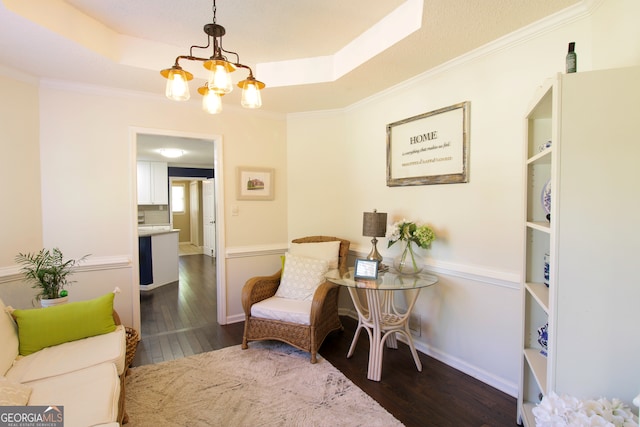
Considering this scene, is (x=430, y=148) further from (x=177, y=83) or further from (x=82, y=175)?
(x=82, y=175)

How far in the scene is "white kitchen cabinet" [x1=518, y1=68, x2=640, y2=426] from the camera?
1.16 meters

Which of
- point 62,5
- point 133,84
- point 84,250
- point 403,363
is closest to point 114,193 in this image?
point 84,250

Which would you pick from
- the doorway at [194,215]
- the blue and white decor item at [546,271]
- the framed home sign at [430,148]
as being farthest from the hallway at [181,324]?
the doorway at [194,215]

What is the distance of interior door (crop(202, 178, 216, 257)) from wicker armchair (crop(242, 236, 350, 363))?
16.7 ft

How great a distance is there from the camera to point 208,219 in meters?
8.05

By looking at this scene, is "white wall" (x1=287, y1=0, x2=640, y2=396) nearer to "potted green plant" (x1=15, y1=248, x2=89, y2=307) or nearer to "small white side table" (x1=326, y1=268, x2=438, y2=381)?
"small white side table" (x1=326, y1=268, x2=438, y2=381)

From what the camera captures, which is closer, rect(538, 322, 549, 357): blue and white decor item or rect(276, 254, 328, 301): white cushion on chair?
rect(538, 322, 549, 357): blue and white decor item

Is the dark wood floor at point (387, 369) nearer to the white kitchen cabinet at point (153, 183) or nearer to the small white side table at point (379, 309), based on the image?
the small white side table at point (379, 309)

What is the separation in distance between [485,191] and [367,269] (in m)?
1.06

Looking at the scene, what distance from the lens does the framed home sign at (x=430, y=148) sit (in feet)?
7.89

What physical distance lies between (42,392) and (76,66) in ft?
7.62

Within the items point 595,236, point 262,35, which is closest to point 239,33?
point 262,35

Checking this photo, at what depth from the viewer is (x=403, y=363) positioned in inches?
100

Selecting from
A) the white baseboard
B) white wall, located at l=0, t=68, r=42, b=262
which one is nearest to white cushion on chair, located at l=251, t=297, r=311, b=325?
the white baseboard
